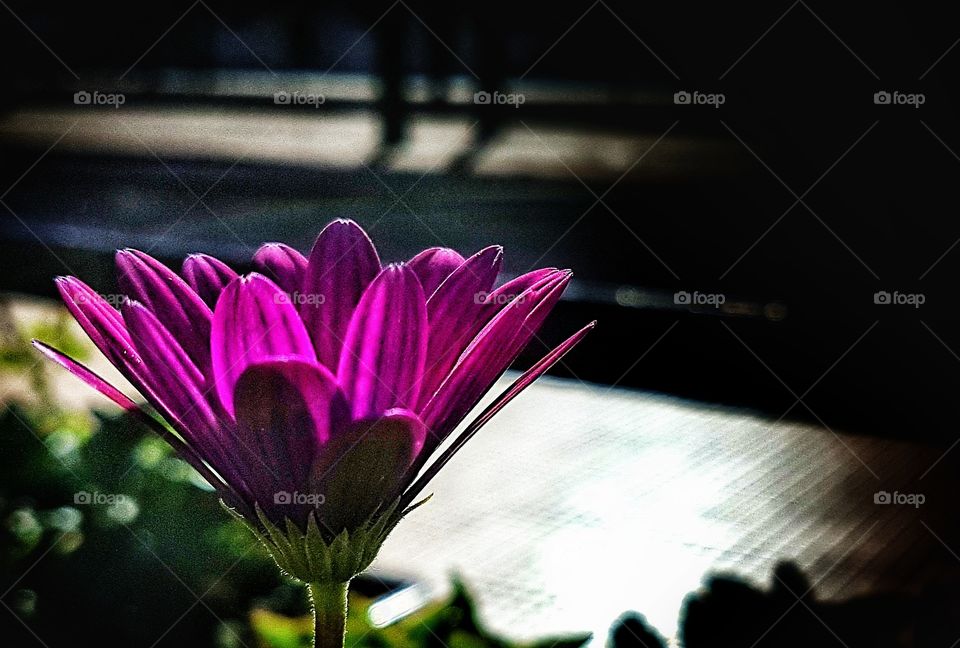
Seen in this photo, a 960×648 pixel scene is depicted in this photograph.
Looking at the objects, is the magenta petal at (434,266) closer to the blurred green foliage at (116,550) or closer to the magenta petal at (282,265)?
the magenta petal at (282,265)

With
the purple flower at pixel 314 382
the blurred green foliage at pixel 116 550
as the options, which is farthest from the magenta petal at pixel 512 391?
the blurred green foliage at pixel 116 550

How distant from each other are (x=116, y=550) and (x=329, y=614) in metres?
0.27

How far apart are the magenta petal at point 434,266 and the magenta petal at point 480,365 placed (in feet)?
0.15

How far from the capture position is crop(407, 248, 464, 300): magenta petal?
0.29m

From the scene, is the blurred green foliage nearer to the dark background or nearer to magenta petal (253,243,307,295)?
magenta petal (253,243,307,295)

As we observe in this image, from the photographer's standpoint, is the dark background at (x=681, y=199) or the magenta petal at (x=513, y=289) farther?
the dark background at (x=681, y=199)

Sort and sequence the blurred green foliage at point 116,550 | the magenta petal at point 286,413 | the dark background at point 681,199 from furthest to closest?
the dark background at point 681,199
the blurred green foliage at point 116,550
the magenta petal at point 286,413

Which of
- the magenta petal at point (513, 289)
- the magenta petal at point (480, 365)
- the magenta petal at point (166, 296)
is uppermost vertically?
the magenta petal at point (513, 289)

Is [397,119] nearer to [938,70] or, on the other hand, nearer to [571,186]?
[571,186]

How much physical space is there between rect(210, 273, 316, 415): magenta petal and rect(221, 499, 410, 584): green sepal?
3 centimetres

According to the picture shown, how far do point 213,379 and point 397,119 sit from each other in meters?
4.25

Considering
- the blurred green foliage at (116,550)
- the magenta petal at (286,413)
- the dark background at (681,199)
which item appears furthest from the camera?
the dark background at (681,199)

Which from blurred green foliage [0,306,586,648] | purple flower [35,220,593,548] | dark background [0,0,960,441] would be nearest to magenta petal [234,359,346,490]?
purple flower [35,220,593,548]

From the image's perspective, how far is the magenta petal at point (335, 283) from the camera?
10.2 inches
